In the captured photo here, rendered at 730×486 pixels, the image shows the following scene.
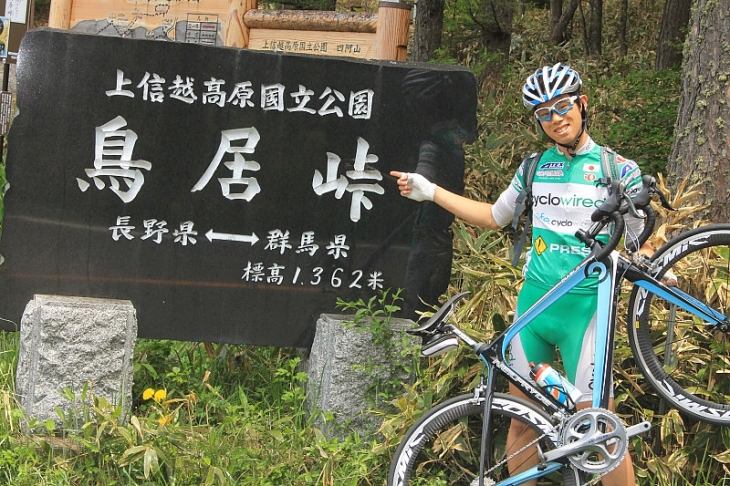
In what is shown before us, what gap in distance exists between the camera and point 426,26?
30.4ft

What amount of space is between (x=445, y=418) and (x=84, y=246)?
2140 mm

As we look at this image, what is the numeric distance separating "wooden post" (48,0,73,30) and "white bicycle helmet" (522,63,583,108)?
13.1 feet

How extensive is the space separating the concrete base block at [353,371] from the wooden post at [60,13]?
10.5 feet

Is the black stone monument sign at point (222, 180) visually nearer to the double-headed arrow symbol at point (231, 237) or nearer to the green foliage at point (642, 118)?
the double-headed arrow symbol at point (231, 237)

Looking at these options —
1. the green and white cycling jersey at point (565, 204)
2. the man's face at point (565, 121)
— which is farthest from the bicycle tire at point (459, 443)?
the man's face at point (565, 121)

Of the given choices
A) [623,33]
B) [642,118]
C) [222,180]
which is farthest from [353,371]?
[623,33]

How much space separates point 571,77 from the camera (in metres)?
3.65

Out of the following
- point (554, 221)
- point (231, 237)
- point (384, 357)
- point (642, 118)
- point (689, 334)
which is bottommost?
point (384, 357)

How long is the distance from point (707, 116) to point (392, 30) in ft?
6.68

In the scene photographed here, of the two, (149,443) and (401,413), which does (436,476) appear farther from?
(149,443)

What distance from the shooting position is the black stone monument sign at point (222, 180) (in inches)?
178

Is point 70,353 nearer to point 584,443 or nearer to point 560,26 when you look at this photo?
point 584,443

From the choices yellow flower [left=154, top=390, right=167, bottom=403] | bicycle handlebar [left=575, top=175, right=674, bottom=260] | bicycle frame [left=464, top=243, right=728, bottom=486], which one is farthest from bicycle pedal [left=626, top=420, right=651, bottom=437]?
yellow flower [left=154, top=390, right=167, bottom=403]

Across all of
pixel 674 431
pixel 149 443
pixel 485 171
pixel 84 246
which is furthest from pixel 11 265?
pixel 485 171
